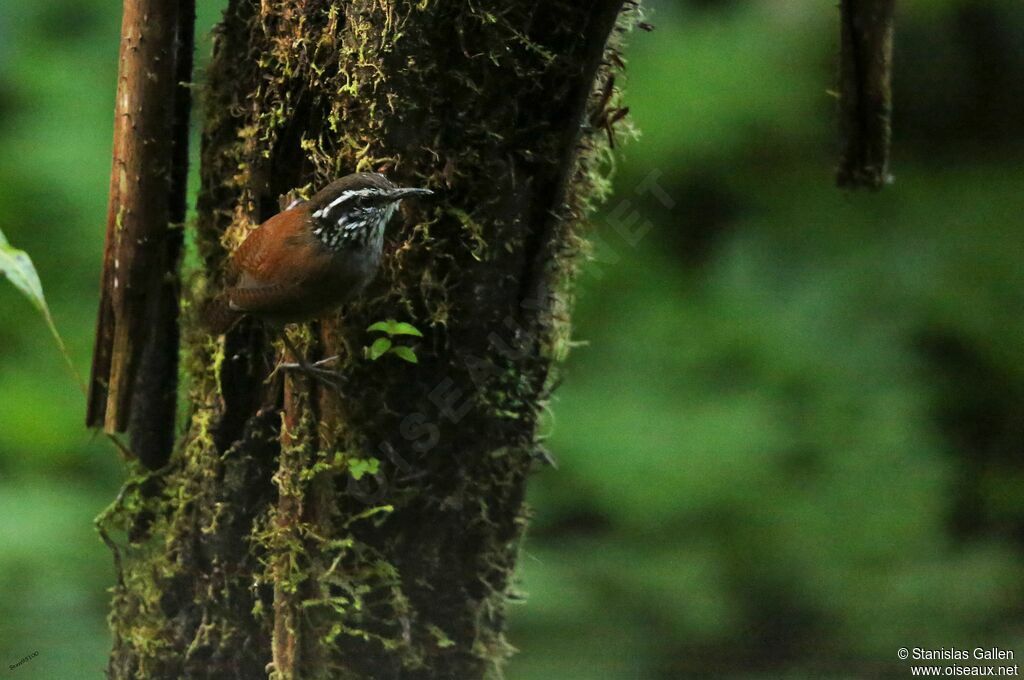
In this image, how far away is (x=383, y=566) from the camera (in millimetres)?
1965

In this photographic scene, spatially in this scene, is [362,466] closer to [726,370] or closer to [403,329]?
[403,329]

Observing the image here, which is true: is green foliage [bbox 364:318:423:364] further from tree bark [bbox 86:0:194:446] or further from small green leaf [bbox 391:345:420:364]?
tree bark [bbox 86:0:194:446]

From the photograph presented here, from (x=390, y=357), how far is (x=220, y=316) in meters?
0.39

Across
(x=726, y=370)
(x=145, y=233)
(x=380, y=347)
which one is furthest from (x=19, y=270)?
(x=726, y=370)

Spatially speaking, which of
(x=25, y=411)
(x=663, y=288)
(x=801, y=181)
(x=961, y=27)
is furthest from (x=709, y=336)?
(x=25, y=411)

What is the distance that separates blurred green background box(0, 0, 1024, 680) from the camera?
141 inches

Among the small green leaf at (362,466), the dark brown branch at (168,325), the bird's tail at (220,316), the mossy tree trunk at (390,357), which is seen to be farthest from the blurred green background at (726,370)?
the small green leaf at (362,466)

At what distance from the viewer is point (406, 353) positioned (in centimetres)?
191

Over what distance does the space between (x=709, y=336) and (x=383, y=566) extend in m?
2.15

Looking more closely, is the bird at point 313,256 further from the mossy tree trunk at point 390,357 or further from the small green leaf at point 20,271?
the small green leaf at point 20,271

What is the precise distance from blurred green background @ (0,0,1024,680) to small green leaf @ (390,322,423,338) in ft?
5.31

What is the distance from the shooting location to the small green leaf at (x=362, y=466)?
1.93 meters

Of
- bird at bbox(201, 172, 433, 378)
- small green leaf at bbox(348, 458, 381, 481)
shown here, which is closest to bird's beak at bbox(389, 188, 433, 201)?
bird at bbox(201, 172, 433, 378)

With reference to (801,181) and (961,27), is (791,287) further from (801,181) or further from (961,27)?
(961,27)
